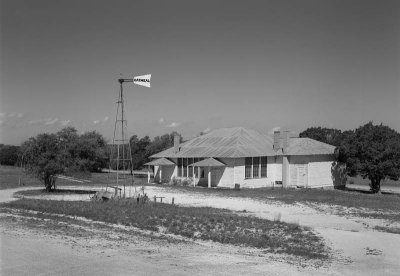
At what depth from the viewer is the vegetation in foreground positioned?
15.4 m

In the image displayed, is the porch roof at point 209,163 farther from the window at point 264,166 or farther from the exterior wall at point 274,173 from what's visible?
the window at point 264,166

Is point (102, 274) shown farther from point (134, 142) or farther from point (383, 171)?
point (134, 142)

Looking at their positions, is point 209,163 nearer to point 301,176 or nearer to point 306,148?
point 301,176

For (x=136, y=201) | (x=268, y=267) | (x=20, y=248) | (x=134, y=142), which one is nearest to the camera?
(x=268, y=267)

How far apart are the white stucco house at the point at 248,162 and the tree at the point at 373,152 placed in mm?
2539

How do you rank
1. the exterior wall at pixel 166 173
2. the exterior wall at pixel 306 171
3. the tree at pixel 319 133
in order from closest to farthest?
the exterior wall at pixel 306 171, the exterior wall at pixel 166 173, the tree at pixel 319 133

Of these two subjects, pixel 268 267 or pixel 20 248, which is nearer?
pixel 268 267

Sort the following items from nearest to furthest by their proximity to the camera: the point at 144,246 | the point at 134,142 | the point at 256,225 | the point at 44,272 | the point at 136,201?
1. the point at 44,272
2. the point at 144,246
3. the point at 256,225
4. the point at 136,201
5. the point at 134,142

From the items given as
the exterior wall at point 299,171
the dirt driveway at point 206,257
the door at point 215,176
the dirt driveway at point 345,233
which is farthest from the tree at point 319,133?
the dirt driveway at point 206,257

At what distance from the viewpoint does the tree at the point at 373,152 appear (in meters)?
40.8

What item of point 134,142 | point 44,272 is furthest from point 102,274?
point 134,142

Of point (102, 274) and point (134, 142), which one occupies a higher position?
point (134, 142)

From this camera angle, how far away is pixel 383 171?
4088 cm

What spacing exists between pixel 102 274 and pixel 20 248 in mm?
3932
